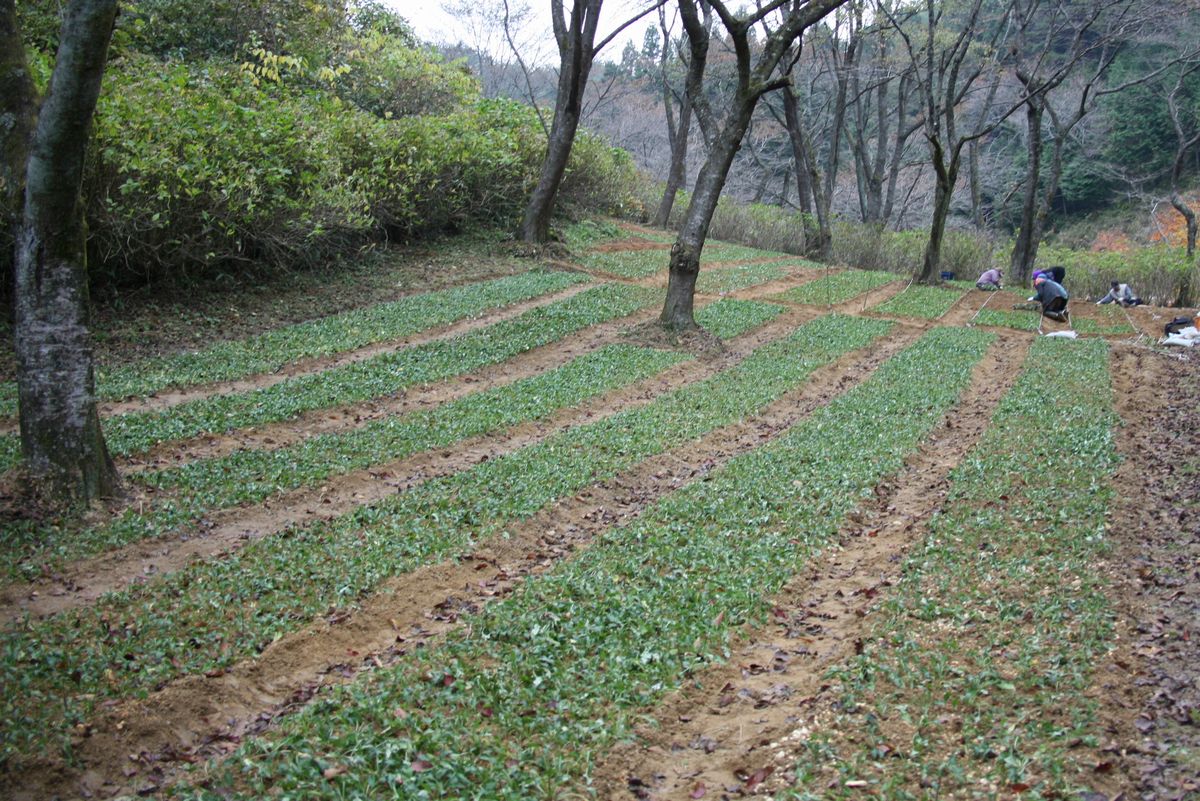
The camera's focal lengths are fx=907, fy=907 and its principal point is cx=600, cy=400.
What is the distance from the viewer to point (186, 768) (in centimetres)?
430

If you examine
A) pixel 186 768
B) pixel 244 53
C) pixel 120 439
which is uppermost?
pixel 244 53

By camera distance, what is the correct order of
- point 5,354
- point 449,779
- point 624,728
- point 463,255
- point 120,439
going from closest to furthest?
point 449,779 < point 624,728 < point 120,439 < point 5,354 < point 463,255

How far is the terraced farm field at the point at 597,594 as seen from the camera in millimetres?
4289

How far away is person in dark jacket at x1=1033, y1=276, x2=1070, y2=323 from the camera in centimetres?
1866

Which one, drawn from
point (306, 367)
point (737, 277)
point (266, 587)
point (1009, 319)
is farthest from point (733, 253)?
point (266, 587)

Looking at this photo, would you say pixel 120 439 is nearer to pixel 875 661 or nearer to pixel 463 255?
pixel 875 661

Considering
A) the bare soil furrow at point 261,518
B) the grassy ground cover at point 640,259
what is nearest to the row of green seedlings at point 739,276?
the grassy ground cover at point 640,259

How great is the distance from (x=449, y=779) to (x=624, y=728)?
954mm

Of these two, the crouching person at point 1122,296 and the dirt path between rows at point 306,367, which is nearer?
the dirt path between rows at point 306,367

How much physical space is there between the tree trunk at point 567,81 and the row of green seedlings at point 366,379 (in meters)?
3.85

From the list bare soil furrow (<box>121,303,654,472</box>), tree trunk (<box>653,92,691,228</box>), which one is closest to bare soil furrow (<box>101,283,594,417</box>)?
bare soil furrow (<box>121,303,654,472</box>)

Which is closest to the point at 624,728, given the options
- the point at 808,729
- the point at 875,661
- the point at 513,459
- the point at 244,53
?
the point at 808,729

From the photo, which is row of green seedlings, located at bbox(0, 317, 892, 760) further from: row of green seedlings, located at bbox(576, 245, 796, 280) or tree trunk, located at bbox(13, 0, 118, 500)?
row of green seedlings, located at bbox(576, 245, 796, 280)

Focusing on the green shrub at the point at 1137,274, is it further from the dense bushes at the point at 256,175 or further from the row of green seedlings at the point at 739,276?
the dense bushes at the point at 256,175
